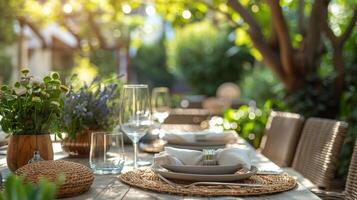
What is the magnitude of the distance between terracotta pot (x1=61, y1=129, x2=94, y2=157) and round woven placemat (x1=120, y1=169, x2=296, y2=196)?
0.52 metres

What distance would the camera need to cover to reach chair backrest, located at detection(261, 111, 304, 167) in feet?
10.2

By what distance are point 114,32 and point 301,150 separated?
10.9 metres

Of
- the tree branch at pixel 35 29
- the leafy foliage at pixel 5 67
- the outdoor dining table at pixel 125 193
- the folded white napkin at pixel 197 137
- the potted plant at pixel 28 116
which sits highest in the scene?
the tree branch at pixel 35 29

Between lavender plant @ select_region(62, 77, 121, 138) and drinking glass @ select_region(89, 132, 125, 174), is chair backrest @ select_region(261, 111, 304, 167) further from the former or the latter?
drinking glass @ select_region(89, 132, 125, 174)

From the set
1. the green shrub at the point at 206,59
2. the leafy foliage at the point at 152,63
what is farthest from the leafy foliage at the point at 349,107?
the leafy foliage at the point at 152,63

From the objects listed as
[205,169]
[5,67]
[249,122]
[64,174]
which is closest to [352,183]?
[205,169]

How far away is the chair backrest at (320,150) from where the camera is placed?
8.16 ft

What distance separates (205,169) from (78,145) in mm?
803

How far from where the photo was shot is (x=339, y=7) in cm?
590

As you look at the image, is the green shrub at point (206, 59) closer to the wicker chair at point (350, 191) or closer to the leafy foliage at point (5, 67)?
the leafy foliage at point (5, 67)

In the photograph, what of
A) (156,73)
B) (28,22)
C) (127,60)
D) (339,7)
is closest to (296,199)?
(339,7)

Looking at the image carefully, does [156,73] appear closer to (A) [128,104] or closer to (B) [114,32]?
(B) [114,32]

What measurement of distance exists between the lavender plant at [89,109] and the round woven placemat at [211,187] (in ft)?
1.76

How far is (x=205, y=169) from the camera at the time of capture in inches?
65.6
